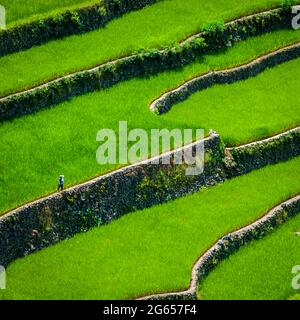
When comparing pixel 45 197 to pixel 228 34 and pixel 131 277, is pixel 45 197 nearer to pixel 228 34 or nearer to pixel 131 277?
pixel 131 277

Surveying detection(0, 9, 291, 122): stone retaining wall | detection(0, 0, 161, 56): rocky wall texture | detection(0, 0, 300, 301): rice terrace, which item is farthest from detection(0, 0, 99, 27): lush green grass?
detection(0, 9, 291, 122): stone retaining wall

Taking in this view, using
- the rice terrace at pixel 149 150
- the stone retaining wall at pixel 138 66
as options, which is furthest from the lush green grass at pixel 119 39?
the stone retaining wall at pixel 138 66

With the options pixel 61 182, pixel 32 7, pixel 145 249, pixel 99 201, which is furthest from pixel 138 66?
pixel 145 249

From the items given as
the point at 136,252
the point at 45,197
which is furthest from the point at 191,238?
the point at 45,197

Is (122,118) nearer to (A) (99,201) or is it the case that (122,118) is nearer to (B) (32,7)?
(A) (99,201)

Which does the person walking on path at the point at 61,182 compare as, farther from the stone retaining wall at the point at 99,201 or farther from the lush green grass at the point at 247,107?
the lush green grass at the point at 247,107

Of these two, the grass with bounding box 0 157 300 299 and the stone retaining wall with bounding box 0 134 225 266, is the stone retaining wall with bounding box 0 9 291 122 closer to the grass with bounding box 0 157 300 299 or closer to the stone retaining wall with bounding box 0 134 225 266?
the stone retaining wall with bounding box 0 134 225 266
